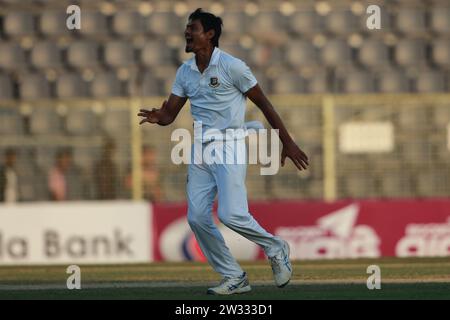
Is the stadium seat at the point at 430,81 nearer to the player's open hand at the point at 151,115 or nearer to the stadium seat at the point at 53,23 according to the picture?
the stadium seat at the point at 53,23

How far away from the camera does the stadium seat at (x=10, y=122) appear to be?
18.1 m

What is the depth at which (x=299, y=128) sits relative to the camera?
58.9 ft

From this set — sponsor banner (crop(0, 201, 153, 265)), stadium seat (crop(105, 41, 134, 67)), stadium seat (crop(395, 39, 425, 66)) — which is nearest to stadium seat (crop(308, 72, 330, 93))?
stadium seat (crop(395, 39, 425, 66))

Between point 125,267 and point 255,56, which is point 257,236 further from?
point 255,56

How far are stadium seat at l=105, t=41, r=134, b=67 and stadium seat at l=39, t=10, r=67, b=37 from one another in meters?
0.82

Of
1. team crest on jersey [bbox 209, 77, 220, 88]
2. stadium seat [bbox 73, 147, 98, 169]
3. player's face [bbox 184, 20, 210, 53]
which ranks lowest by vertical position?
stadium seat [bbox 73, 147, 98, 169]

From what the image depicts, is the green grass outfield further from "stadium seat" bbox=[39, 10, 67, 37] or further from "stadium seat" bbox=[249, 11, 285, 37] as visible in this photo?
"stadium seat" bbox=[39, 10, 67, 37]

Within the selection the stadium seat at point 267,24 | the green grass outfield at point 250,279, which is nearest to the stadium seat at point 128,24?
the stadium seat at point 267,24

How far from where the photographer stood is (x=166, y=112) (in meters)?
10.1

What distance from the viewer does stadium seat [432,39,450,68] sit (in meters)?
20.2

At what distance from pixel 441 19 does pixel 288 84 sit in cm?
274

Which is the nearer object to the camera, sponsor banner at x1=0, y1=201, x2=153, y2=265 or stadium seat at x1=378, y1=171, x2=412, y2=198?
sponsor banner at x1=0, y1=201, x2=153, y2=265

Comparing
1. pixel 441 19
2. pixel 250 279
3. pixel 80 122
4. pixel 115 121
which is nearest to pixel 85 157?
pixel 80 122
